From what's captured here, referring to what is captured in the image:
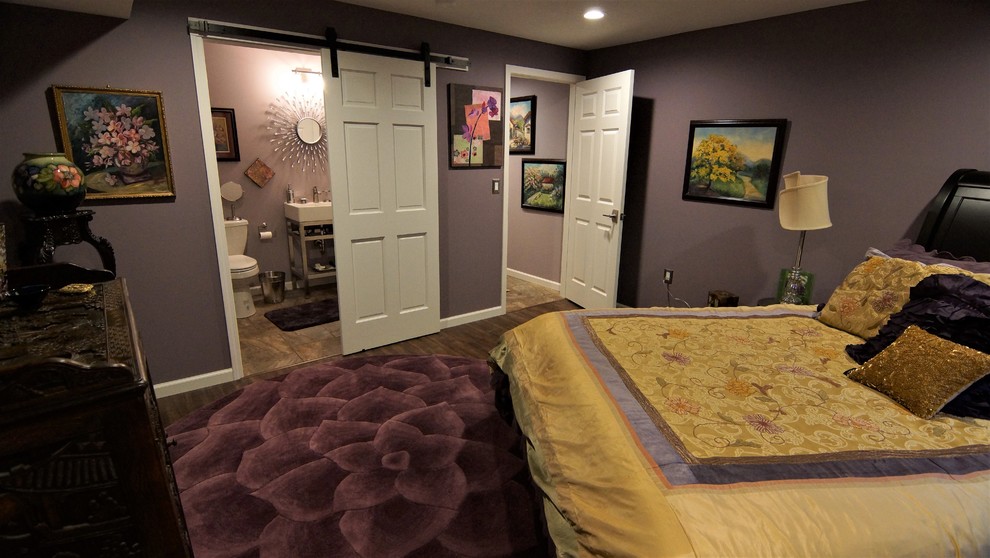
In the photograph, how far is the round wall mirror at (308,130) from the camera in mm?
4898

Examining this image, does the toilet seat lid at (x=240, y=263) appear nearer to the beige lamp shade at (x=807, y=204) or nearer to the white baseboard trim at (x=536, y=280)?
the white baseboard trim at (x=536, y=280)

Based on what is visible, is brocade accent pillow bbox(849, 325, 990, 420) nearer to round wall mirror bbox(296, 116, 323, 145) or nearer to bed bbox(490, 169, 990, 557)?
bed bbox(490, 169, 990, 557)

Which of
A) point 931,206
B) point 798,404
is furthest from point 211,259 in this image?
point 931,206

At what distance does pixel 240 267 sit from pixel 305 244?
91 cm

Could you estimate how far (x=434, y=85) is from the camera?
11.5ft

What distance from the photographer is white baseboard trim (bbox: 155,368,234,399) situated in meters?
2.90

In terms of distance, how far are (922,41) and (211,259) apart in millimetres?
4297

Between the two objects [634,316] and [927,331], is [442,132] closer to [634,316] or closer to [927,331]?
[634,316]

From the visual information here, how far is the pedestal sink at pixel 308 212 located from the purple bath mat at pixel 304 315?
832 millimetres

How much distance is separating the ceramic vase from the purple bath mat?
199cm

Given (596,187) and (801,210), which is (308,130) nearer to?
(596,187)

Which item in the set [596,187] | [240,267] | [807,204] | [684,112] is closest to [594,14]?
[684,112]

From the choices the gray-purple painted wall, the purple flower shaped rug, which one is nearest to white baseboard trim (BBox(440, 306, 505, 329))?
the gray-purple painted wall

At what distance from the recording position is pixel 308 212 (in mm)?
4695
